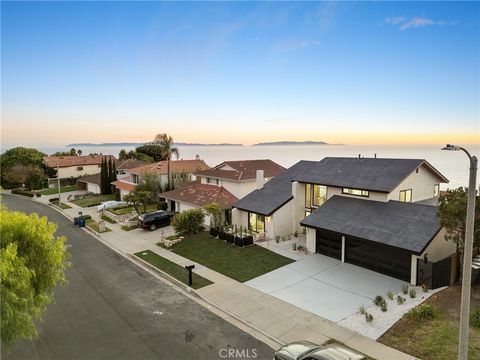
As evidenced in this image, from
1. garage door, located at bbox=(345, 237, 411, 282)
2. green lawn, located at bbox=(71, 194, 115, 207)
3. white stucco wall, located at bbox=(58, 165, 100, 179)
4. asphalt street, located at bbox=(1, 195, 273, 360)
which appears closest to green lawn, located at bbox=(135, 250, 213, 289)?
asphalt street, located at bbox=(1, 195, 273, 360)

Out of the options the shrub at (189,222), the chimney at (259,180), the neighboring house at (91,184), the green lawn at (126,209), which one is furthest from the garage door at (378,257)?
the neighboring house at (91,184)

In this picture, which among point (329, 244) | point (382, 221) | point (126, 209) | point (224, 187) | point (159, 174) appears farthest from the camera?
point (159, 174)

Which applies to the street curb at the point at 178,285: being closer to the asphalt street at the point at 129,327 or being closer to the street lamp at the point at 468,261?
the asphalt street at the point at 129,327

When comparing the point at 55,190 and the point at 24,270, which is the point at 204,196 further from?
the point at 55,190

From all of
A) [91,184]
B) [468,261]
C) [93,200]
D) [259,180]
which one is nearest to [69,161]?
[91,184]

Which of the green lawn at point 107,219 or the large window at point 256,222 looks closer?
the large window at point 256,222

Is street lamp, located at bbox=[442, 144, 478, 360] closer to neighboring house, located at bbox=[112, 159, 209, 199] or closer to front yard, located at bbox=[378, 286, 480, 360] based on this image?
front yard, located at bbox=[378, 286, 480, 360]

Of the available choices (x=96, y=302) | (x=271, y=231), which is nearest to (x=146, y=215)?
(x=271, y=231)
